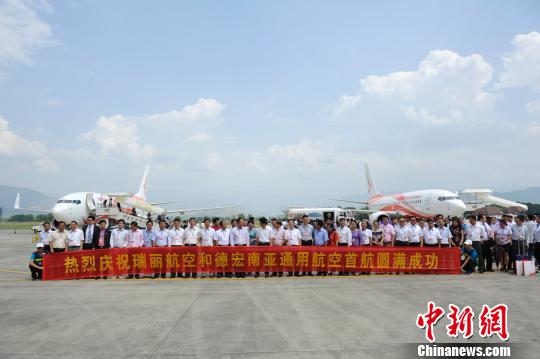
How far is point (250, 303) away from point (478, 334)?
444 centimetres

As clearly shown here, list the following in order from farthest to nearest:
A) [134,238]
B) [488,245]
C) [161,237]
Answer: [488,245] < [161,237] < [134,238]

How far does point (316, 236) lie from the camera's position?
13.7 meters

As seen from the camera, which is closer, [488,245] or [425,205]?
[488,245]

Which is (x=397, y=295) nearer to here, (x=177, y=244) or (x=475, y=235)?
(x=475, y=235)

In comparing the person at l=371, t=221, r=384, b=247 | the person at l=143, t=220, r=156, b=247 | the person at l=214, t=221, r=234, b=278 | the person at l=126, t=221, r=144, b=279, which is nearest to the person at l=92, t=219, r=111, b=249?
the person at l=126, t=221, r=144, b=279

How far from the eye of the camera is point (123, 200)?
38531mm

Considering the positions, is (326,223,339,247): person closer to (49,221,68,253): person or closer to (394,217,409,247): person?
(394,217,409,247): person

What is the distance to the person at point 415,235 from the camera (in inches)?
553

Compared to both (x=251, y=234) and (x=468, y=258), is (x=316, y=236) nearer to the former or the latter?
(x=251, y=234)

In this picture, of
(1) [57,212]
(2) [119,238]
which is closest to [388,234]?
(2) [119,238]

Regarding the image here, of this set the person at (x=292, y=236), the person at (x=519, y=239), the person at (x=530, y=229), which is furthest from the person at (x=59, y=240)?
the person at (x=530, y=229)

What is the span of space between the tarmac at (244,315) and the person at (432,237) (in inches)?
80.7

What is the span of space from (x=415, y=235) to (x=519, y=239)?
3.48 m

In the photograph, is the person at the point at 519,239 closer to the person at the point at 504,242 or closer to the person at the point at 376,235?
the person at the point at 504,242
